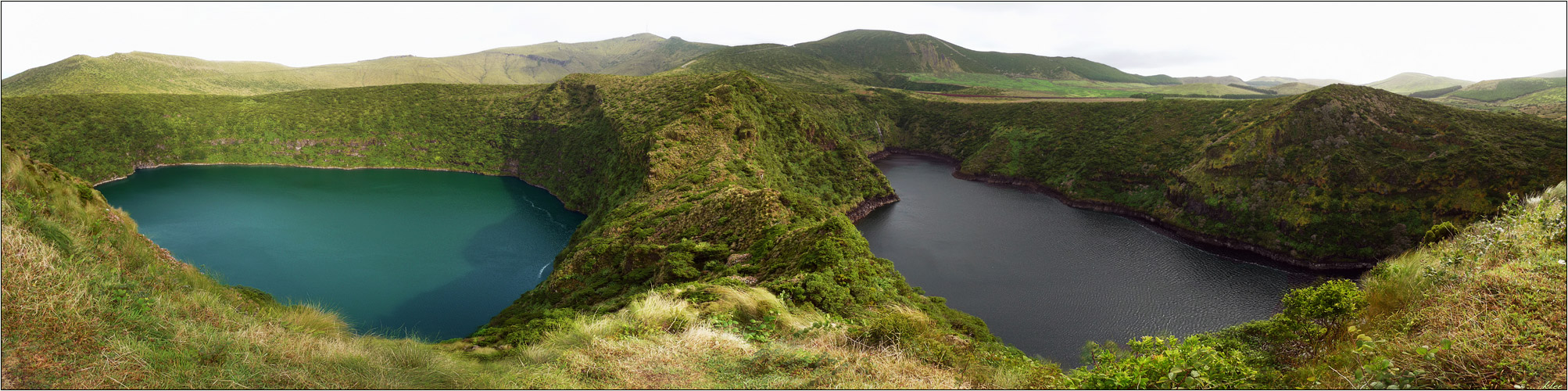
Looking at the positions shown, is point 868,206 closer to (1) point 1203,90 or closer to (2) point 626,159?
(2) point 626,159

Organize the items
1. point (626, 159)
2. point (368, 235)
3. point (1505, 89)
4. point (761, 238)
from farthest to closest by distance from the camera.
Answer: point (1505, 89), point (626, 159), point (368, 235), point (761, 238)

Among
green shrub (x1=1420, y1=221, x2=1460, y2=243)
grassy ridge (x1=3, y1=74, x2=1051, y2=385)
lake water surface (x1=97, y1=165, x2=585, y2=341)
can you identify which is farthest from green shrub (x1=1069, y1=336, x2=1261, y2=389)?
lake water surface (x1=97, y1=165, x2=585, y2=341)

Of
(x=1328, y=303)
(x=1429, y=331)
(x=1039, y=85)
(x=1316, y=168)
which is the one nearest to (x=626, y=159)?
(x=1328, y=303)

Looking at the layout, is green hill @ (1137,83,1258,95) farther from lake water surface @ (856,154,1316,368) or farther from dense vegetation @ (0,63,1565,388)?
lake water surface @ (856,154,1316,368)

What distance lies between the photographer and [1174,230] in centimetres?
5553

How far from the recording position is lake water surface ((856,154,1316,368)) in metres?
33.1

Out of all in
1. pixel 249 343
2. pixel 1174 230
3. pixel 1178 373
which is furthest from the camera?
pixel 1174 230

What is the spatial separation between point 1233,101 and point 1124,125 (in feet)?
42.3

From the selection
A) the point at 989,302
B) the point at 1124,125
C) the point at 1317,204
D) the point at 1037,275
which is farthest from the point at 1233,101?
the point at 989,302

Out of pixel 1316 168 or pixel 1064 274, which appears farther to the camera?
pixel 1316 168

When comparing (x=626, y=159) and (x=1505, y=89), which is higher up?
(x=1505, y=89)

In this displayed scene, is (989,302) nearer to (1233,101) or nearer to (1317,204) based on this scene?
(1317,204)

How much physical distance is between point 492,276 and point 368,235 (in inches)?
763

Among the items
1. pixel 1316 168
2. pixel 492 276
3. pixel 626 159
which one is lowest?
pixel 492 276
